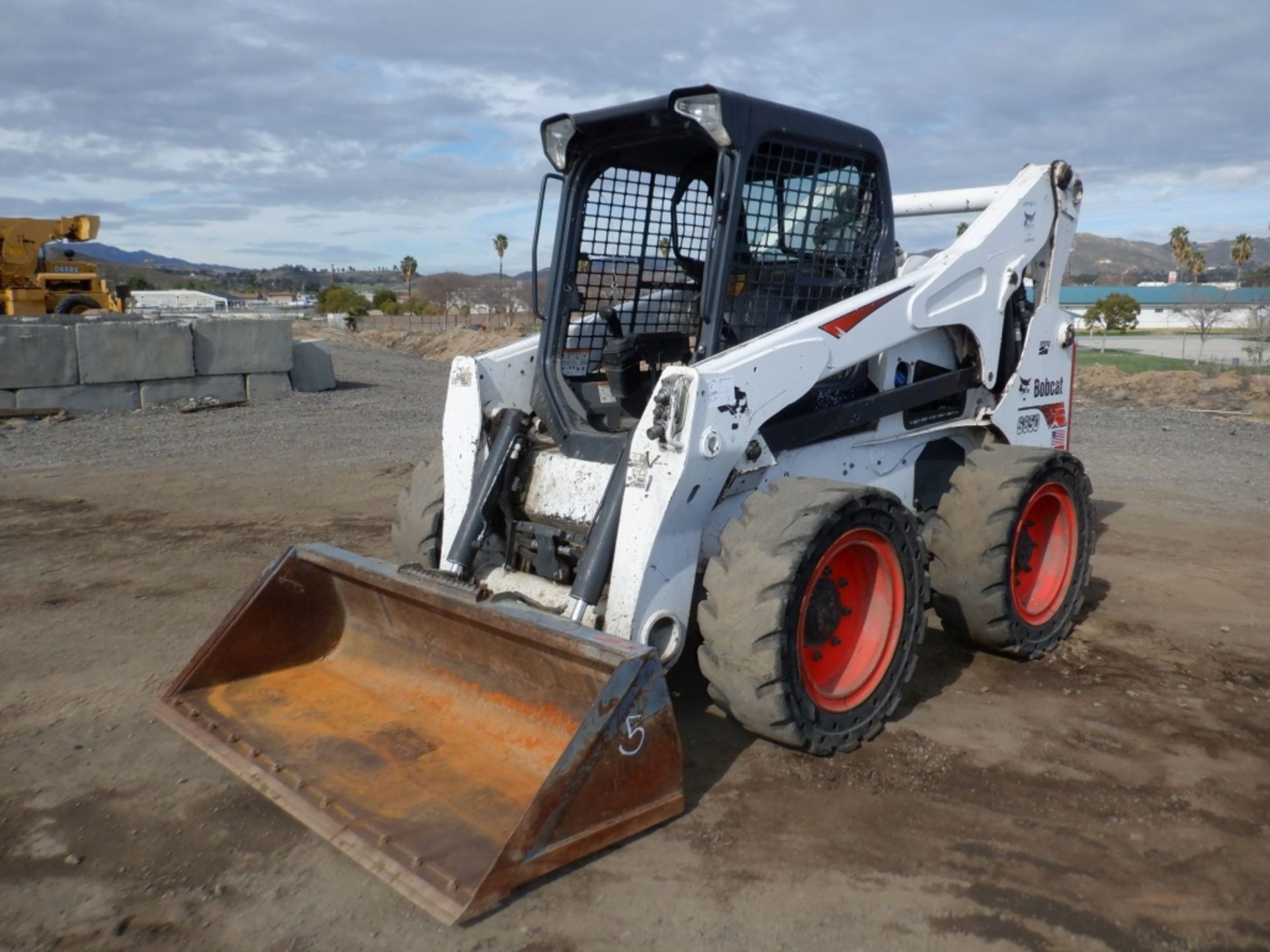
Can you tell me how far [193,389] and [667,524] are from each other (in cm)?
1267

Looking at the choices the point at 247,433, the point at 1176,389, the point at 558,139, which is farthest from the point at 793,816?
the point at 1176,389

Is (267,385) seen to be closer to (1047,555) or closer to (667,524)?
(1047,555)

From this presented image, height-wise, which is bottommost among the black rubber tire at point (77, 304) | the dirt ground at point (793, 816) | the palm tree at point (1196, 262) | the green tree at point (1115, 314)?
the dirt ground at point (793, 816)

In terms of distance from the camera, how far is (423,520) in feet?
16.4

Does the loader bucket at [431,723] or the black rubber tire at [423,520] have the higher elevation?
the black rubber tire at [423,520]

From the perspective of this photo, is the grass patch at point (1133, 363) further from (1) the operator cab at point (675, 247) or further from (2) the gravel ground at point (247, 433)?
(1) the operator cab at point (675, 247)

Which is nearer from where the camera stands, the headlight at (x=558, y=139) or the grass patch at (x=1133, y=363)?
the headlight at (x=558, y=139)

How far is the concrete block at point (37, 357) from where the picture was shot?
1358 centimetres

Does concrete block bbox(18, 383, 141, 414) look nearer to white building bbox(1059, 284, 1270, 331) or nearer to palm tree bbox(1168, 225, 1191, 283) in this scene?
white building bbox(1059, 284, 1270, 331)

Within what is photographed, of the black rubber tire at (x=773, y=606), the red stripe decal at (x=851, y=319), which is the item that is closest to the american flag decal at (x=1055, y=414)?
the red stripe decal at (x=851, y=319)

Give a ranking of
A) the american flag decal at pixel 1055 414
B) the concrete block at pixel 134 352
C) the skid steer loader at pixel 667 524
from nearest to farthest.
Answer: the skid steer loader at pixel 667 524 → the american flag decal at pixel 1055 414 → the concrete block at pixel 134 352

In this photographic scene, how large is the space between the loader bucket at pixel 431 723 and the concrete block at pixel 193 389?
11.2 meters

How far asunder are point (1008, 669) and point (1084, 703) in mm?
472

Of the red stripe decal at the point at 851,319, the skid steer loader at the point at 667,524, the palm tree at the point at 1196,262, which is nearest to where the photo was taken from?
the skid steer loader at the point at 667,524
